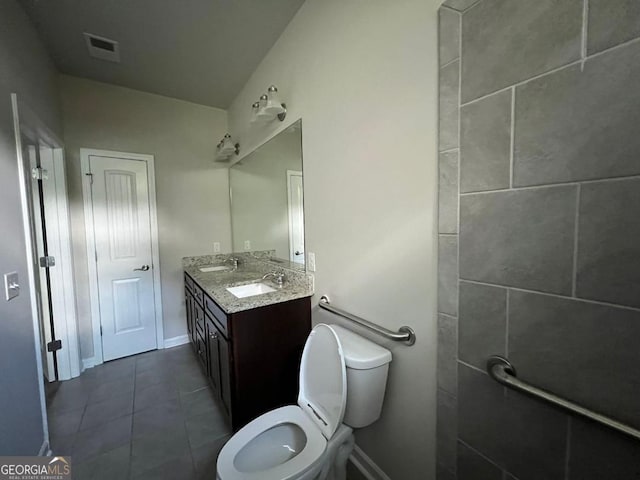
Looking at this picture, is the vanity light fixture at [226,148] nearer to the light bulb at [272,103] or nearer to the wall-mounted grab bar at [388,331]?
the light bulb at [272,103]

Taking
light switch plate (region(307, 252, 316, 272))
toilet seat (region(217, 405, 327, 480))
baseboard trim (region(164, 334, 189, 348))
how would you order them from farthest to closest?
baseboard trim (region(164, 334, 189, 348)), light switch plate (region(307, 252, 316, 272)), toilet seat (region(217, 405, 327, 480))

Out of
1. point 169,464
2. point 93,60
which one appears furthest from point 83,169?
point 169,464

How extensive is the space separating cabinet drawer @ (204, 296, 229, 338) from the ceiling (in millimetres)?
1931

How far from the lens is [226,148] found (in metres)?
2.80

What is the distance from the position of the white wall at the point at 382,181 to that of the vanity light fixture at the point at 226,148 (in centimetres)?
132

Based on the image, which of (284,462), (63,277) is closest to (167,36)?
(63,277)

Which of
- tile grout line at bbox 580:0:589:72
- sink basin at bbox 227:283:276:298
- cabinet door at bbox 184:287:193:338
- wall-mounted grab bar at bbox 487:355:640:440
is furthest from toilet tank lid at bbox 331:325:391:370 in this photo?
cabinet door at bbox 184:287:193:338

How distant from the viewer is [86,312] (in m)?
2.58

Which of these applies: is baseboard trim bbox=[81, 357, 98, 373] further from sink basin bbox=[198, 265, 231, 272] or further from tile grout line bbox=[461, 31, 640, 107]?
tile grout line bbox=[461, 31, 640, 107]

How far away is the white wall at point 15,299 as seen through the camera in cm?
121

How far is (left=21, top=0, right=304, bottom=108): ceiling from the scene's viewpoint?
5.50ft

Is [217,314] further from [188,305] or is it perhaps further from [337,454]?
[188,305]

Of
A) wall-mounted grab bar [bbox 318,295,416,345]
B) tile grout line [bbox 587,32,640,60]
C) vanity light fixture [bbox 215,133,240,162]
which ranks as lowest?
wall-mounted grab bar [bbox 318,295,416,345]

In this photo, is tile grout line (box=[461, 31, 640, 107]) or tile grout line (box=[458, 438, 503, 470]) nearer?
tile grout line (box=[461, 31, 640, 107])
